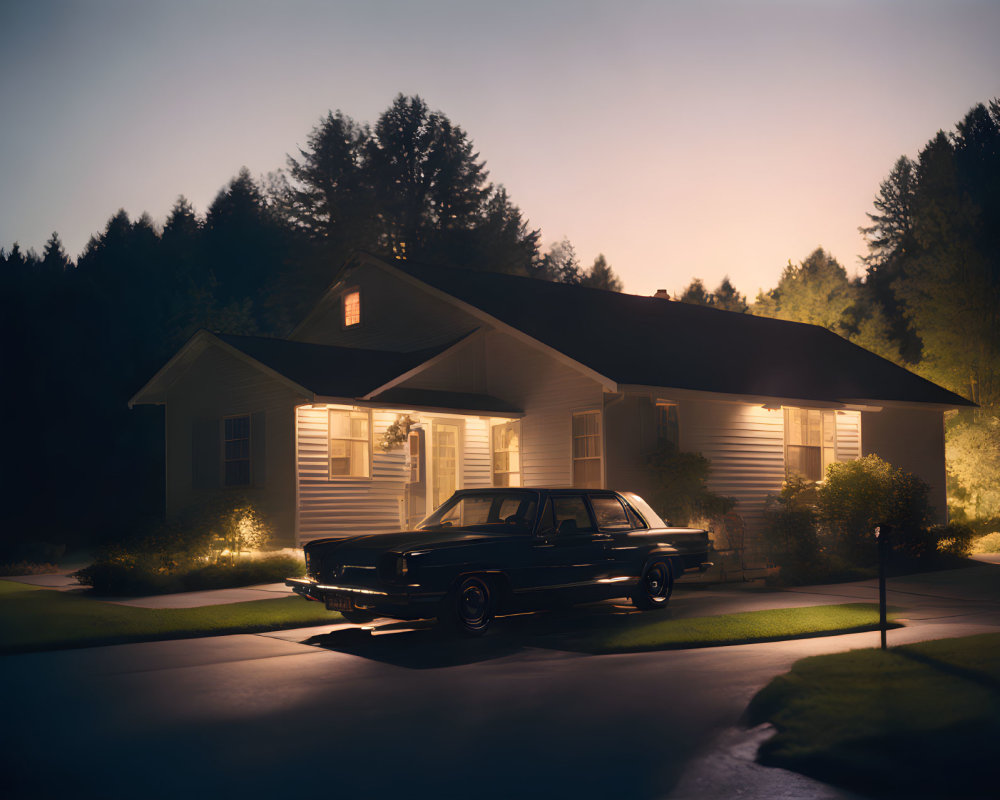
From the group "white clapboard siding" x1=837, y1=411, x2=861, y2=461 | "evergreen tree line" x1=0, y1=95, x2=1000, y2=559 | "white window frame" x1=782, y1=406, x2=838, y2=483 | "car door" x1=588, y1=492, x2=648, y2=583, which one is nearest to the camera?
"car door" x1=588, y1=492, x2=648, y2=583

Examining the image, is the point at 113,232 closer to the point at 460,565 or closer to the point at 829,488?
the point at 829,488

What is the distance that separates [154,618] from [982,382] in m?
24.9

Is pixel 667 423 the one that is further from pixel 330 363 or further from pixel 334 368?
pixel 330 363

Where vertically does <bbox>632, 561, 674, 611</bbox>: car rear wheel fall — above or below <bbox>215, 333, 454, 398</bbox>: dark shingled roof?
below

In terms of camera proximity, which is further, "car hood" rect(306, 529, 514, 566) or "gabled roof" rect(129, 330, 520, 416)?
"gabled roof" rect(129, 330, 520, 416)

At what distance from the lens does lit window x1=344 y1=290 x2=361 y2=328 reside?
26047mm

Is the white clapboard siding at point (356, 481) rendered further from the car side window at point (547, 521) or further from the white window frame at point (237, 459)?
the car side window at point (547, 521)

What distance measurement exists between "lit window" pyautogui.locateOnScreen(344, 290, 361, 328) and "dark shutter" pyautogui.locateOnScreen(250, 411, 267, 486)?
591 cm

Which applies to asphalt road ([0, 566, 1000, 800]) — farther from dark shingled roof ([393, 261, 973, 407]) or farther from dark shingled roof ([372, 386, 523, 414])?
dark shingled roof ([393, 261, 973, 407])

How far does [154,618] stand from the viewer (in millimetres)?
12641

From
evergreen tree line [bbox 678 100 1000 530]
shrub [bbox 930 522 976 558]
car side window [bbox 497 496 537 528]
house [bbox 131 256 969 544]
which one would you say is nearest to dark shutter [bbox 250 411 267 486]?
house [bbox 131 256 969 544]

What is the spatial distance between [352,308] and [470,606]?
53.4ft

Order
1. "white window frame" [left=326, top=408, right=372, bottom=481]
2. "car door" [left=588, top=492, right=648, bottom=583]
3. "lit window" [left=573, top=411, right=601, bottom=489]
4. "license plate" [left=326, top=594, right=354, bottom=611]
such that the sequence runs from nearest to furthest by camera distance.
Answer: "license plate" [left=326, top=594, right=354, bottom=611] < "car door" [left=588, top=492, right=648, bottom=583] < "lit window" [left=573, top=411, right=601, bottom=489] < "white window frame" [left=326, top=408, right=372, bottom=481]

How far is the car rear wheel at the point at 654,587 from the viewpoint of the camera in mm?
12977
